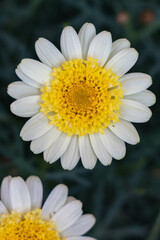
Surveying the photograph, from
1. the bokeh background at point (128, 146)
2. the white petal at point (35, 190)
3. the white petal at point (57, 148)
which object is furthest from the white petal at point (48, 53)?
the bokeh background at point (128, 146)

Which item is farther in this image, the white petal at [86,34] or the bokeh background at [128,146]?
the bokeh background at [128,146]

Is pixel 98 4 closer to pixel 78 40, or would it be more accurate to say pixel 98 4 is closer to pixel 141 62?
pixel 141 62

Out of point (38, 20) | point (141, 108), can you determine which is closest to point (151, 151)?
point (141, 108)

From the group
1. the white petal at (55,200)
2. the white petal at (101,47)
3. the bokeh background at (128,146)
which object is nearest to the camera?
the white petal at (101,47)

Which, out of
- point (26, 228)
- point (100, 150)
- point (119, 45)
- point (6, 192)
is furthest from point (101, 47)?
point (26, 228)

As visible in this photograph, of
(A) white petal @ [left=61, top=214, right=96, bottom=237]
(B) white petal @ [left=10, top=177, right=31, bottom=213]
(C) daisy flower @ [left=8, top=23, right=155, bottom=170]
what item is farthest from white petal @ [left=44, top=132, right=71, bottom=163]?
(A) white petal @ [left=61, top=214, right=96, bottom=237]

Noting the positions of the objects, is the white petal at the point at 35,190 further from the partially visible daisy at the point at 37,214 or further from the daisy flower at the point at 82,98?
the daisy flower at the point at 82,98
